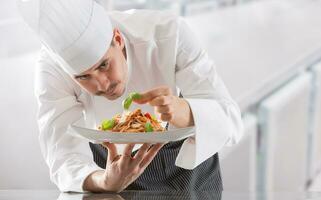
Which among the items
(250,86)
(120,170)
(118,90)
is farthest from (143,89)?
(250,86)

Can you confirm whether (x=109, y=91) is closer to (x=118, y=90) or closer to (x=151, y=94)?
(x=118, y=90)

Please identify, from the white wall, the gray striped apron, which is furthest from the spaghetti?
the white wall

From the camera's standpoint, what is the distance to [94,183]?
2.61 feet

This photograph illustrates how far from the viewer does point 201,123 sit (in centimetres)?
84

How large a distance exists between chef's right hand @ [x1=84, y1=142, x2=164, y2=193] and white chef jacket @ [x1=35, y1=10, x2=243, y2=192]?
4 cm

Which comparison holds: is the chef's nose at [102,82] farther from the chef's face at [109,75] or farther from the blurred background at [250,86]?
the blurred background at [250,86]

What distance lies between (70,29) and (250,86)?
3.71 feet

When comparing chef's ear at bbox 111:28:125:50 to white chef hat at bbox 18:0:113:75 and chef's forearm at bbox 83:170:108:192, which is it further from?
chef's forearm at bbox 83:170:108:192

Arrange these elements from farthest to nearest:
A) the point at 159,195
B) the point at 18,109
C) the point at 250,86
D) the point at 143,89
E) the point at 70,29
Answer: the point at 250,86
the point at 18,109
the point at 143,89
the point at 70,29
the point at 159,195

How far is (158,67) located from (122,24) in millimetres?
79

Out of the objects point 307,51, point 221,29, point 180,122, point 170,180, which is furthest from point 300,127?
point 180,122

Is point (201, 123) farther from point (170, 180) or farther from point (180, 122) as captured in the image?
point (170, 180)

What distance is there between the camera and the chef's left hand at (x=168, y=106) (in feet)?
2.39

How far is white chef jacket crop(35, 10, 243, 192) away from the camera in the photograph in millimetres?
870
